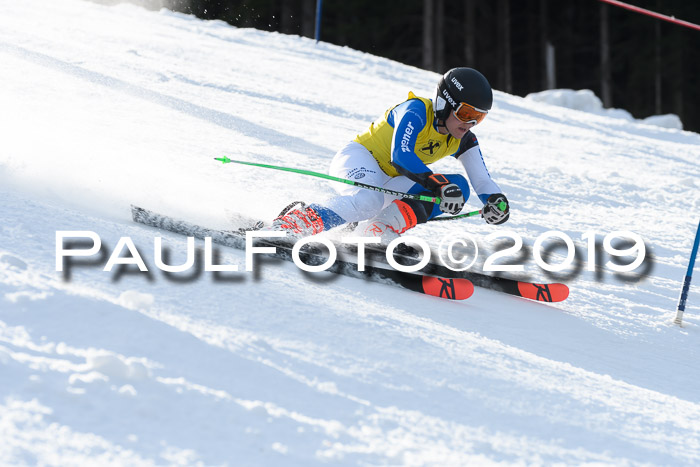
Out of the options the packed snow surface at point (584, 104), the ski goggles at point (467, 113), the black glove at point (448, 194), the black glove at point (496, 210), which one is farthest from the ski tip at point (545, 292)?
the packed snow surface at point (584, 104)

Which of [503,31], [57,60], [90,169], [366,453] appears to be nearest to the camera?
[366,453]

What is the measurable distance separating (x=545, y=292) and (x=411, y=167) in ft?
3.00

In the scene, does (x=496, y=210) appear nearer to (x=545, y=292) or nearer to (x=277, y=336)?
(x=545, y=292)

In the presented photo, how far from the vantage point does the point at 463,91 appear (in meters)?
3.98

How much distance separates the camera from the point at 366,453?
196 centimetres

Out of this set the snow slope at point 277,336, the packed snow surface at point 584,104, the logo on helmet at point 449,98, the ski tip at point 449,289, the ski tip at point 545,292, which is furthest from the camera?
the packed snow surface at point 584,104

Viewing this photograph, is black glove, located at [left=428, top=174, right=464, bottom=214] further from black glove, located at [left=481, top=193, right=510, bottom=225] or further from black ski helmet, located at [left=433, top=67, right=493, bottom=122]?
black ski helmet, located at [left=433, top=67, right=493, bottom=122]

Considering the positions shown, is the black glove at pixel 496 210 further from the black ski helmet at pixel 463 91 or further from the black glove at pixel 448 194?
the black ski helmet at pixel 463 91

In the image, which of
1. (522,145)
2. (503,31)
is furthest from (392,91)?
(503,31)

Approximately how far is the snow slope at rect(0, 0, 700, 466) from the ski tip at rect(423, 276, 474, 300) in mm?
66

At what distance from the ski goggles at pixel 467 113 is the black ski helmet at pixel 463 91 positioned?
0.06 ft

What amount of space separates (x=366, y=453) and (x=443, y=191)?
2213 millimetres

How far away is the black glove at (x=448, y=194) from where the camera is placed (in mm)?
3984

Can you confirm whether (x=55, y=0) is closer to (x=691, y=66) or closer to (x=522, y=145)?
(x=522, y=145)
